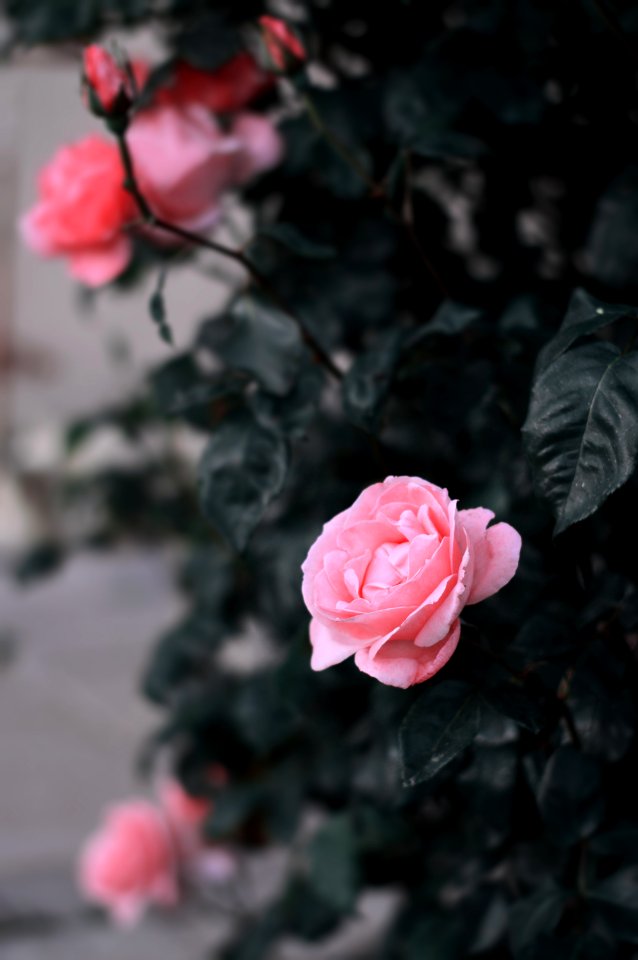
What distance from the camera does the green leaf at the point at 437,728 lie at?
358mm

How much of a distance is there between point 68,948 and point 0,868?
10.6 inches

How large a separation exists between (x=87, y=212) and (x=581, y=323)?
32 centimetres

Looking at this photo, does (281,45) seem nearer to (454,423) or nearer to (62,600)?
(454,423)

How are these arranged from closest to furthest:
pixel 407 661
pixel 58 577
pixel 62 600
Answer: pixel 407 661 → pixel 58 577 → pixel 62 600

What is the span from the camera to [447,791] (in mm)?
543

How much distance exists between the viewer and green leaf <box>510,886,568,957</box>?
0.46m

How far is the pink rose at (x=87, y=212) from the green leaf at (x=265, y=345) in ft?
0.29

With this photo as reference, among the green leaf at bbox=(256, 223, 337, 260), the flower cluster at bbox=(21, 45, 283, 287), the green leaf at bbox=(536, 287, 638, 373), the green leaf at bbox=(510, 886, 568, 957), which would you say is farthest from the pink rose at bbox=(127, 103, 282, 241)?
the green leaf at bbox=(510, 886, 568, 957)

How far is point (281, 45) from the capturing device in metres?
0.52

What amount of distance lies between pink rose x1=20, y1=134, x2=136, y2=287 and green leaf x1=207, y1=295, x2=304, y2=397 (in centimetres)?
9

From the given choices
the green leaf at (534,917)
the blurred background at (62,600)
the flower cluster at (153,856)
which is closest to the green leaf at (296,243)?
the green leaf at (534,917)

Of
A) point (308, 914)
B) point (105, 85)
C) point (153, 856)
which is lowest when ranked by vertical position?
point (153, 856)

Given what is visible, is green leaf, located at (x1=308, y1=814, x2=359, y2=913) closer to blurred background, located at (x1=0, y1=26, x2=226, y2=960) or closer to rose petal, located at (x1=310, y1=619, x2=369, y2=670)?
rose petal, located at (x1=310, y1=619, x2=369, y2=670)

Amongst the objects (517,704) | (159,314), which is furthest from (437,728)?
(159,314)
